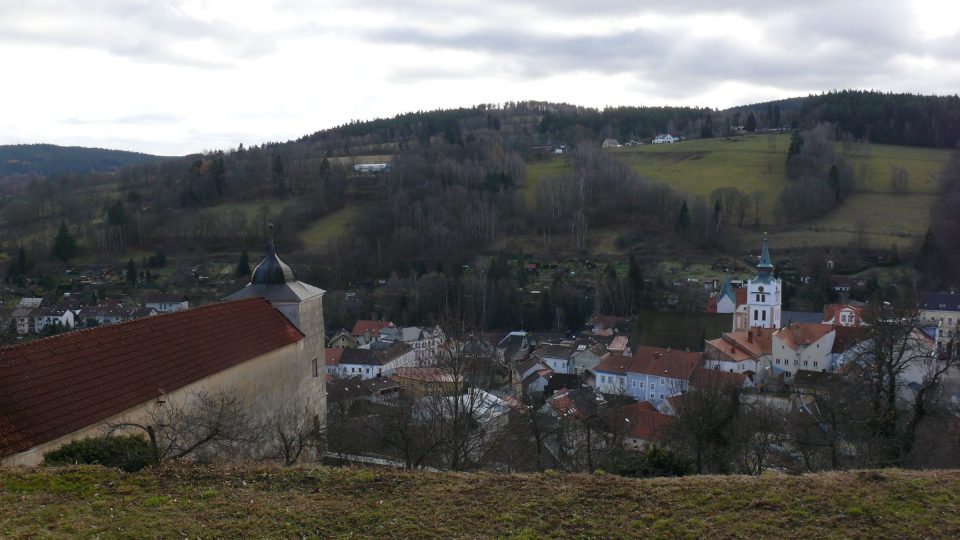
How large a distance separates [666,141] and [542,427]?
120 meters

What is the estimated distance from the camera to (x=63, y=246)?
86.4 m

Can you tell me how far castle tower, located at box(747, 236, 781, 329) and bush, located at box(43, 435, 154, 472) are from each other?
5015 cm

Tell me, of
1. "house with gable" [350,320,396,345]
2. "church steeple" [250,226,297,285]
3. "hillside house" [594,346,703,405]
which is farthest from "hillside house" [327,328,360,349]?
"church steeple" [250,226,297,285]

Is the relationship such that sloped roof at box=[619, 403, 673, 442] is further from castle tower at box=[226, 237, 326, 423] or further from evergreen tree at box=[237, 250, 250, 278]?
evergreen tree at box=[237, 250, 250, 278]

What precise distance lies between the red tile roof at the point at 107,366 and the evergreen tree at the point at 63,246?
79.5 m

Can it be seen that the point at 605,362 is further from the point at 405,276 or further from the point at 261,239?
the point at 261,239

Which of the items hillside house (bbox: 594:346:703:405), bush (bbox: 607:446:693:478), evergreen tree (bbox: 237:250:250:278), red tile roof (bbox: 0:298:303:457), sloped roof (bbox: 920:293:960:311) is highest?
red tile roof (bbox: 0:298:303:457)

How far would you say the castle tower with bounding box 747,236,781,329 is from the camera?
179 ft

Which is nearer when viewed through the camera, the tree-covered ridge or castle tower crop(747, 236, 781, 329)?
castle tower crop(747, 236, 781, 329)

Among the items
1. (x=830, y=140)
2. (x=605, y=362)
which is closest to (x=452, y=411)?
(x=605, y=362)

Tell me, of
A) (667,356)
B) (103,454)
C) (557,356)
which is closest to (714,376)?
(667,356)

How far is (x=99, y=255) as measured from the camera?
89.9 m

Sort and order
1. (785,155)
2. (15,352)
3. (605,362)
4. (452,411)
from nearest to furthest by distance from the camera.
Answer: (15,352) → (452,411) → (605,362) → (785,155)

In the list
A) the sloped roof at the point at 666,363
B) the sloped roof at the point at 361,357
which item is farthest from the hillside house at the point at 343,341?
the sloped roof at the point at 666,363
